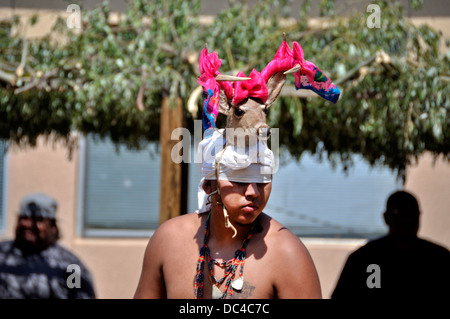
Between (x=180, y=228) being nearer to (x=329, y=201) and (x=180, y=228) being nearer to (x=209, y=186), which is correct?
(x=209, y=186)

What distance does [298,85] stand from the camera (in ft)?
7.23

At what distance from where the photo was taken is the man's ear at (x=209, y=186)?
7.09 feet

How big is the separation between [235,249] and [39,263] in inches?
84.9

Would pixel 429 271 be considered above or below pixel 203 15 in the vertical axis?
below

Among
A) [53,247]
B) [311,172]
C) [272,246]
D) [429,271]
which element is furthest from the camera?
[311,172]

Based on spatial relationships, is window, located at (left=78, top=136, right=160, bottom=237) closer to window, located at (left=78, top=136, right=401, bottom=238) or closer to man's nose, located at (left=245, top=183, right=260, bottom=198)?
window, located at (left=78, top=136, right=401, bottom=238)

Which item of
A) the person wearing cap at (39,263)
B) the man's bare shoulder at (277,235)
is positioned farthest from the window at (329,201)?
the man's bare shoulder at (277,235)

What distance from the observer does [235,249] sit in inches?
86.0

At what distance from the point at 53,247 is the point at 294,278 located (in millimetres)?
2423

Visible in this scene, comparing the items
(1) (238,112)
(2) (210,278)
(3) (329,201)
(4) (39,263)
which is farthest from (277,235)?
(3) (329,201)

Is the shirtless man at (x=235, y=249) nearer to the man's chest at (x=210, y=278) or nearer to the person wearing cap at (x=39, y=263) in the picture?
the man's chest at (x=210, y=278)

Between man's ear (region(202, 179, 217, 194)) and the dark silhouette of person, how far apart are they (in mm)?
1559
